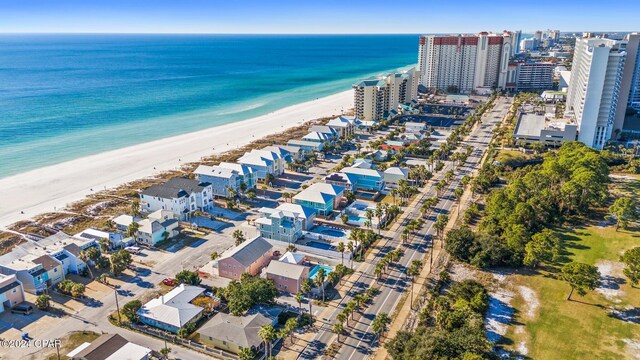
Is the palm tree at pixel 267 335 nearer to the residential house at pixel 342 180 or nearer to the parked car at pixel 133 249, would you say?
the parked car at pixel 133 249

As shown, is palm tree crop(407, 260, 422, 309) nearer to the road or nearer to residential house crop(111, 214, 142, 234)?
the road

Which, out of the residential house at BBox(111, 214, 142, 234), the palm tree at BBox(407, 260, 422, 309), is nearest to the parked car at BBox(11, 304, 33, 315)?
the residential house at BBox(111, 214, 142, 234)

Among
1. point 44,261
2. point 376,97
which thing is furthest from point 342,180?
point 376,97

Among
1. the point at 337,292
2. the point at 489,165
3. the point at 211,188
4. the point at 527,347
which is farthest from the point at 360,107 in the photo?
the point at 527,347

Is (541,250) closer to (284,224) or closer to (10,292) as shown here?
(284,224)

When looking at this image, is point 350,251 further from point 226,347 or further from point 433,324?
point 226,347
